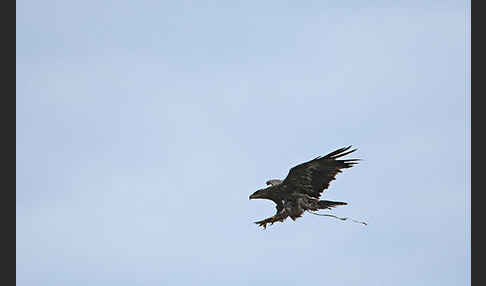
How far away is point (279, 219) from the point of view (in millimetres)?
20500

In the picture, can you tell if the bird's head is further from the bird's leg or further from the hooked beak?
the bird's leg

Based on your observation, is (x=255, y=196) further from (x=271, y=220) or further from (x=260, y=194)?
(x=271, y=220)

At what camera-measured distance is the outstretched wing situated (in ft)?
63.3

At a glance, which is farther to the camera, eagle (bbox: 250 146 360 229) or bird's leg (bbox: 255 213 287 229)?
bird's leg (bbox: 255 213 287 229)

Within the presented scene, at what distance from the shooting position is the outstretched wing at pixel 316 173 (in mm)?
19281

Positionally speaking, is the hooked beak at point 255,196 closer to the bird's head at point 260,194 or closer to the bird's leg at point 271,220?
the bird's head at point 260,194

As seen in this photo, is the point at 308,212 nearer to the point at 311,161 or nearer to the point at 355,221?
the point at 311,161

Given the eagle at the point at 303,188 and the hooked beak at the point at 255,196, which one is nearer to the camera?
the eagle at the point at 303,188

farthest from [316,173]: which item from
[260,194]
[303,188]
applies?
[260,194]

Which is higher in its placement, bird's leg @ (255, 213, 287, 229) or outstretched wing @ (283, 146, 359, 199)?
outstretched wing @ (283, 146, 359, 199)

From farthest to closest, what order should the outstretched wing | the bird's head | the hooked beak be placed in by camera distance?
1. the hooked beak
2. the bird's head
3. the outstretched wing

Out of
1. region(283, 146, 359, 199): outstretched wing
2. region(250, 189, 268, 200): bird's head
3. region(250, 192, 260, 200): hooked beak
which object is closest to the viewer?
region(283, 146, 359, 199): outstretched wing

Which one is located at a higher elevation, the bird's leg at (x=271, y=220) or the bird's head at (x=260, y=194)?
the bird's head at (x=260, y=194)

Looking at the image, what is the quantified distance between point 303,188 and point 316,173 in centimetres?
68
